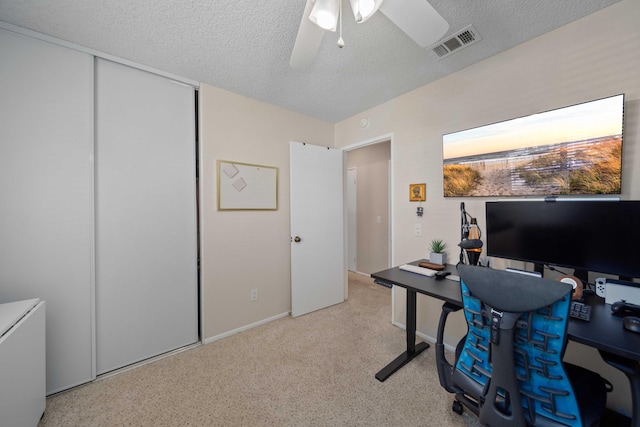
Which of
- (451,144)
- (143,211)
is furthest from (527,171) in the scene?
(143,211)

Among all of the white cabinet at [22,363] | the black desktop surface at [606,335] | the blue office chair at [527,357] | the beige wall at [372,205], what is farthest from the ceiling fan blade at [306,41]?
the beige wall at [372,205]

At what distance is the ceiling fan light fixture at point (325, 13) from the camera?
3.39ft

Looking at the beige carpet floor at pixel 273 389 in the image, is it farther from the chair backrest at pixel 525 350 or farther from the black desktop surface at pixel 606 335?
the black desktop surface at pixel 606 335

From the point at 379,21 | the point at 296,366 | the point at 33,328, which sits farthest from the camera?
the point at 296,366

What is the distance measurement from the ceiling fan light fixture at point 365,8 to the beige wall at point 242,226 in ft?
6.10

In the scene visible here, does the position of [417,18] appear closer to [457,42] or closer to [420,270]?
[457,42]

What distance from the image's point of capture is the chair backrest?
3.08ft

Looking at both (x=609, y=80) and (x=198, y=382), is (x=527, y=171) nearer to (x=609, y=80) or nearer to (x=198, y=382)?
(x=609, y=80)

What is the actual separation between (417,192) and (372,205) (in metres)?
1.95

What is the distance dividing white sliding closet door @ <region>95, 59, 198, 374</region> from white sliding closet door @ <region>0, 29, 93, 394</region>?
0.09 metres

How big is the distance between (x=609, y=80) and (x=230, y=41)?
8.32 feet

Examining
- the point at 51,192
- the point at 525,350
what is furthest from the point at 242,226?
the point at 525,350

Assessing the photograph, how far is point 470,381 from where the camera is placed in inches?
46.0

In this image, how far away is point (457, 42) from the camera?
1.78 meters
